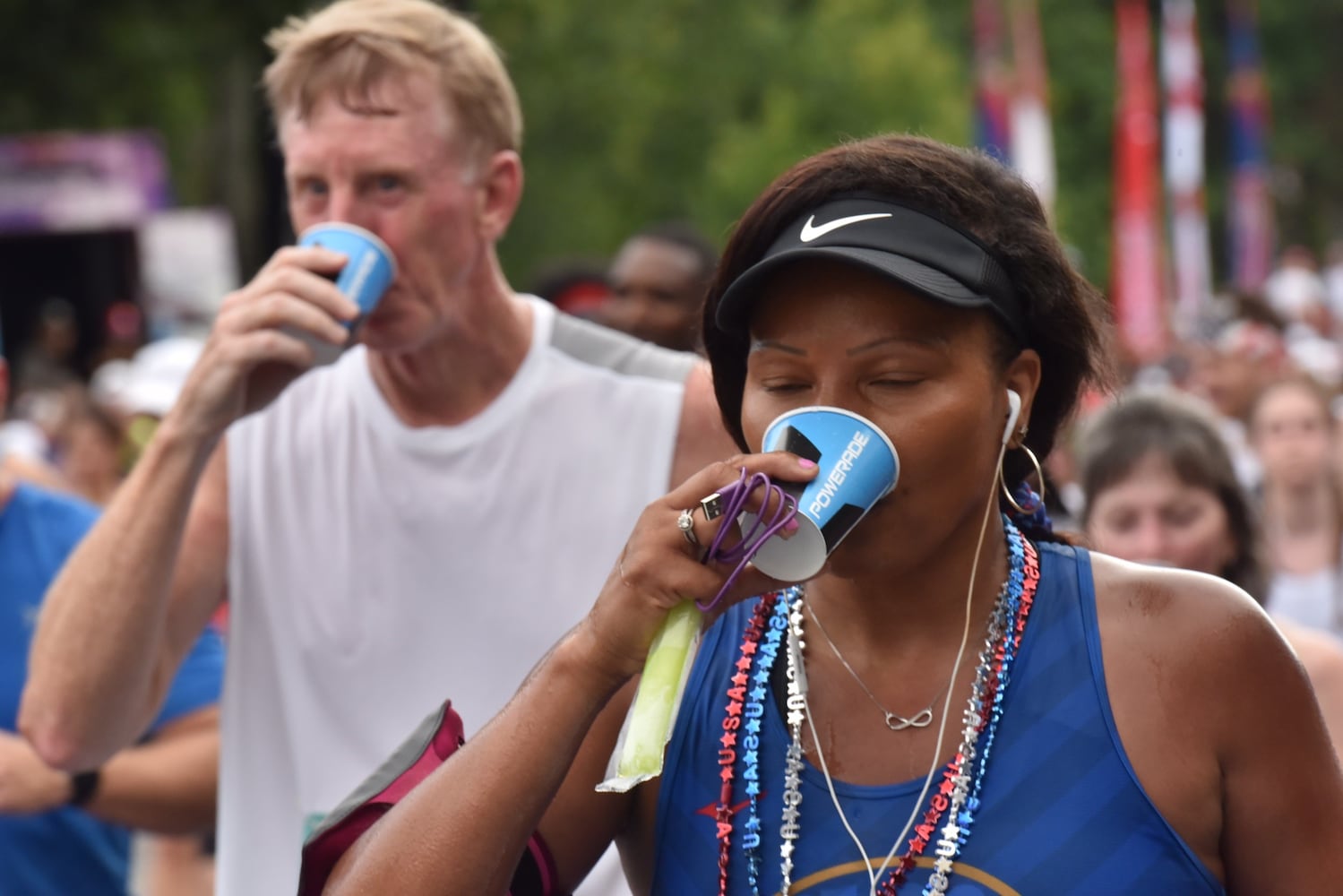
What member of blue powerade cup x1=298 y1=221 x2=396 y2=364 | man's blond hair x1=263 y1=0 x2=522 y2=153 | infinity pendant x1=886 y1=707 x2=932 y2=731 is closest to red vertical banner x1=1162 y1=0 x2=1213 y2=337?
man's blond hair x1=263 y1=0 x2=522 y2=153

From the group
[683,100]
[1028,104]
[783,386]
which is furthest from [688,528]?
[683,100]

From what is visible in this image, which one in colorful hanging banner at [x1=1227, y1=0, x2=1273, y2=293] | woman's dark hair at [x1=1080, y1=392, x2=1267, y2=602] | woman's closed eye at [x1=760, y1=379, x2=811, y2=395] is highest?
woman's closed eye at [x1=760, y1=379, x2=811, y2=395]

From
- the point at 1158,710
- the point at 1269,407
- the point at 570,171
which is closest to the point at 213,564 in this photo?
the point at 1158,710

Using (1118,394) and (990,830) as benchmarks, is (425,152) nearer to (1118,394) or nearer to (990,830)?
(1118,394)

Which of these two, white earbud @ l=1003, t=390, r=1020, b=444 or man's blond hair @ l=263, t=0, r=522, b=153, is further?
man's blond hair @ l=263, t=0, r=522, b=153

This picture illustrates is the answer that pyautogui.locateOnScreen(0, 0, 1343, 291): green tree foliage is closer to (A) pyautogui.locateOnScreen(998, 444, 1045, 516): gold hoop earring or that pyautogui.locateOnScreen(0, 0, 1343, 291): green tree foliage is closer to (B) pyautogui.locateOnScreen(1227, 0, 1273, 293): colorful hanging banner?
(B) pyautogui.locateOnScreen(1227, 0, 1273, 293): colorful hanging banner

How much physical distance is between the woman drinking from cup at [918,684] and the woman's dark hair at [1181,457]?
1905 millimetres

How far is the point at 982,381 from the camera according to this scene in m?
2.23

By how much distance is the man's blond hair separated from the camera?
138 inches

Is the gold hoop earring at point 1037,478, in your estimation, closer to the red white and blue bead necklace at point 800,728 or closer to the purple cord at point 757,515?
the red white and blue bead necklace at point 800,728

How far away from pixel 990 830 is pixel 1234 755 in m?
0.29

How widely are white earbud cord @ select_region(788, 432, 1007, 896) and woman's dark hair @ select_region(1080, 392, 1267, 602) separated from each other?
1.87 meters

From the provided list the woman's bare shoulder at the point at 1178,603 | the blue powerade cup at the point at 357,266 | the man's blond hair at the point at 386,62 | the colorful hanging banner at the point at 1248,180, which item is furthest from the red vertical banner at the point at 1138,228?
the woman's bare shoulder at the point at 1178,603

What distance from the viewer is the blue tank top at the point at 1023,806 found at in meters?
2.14
